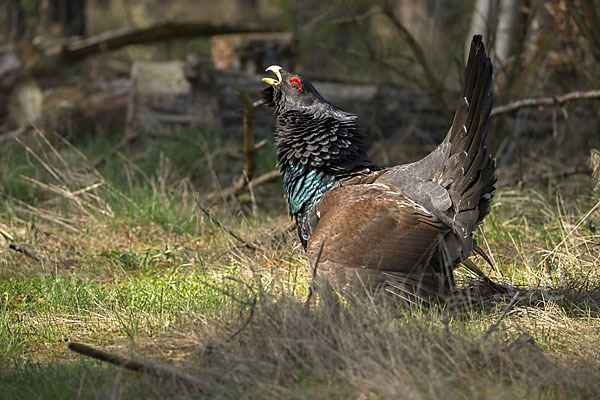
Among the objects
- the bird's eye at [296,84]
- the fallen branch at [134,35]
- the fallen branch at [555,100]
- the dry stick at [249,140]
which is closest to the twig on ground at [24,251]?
the dry stick at [249,140]

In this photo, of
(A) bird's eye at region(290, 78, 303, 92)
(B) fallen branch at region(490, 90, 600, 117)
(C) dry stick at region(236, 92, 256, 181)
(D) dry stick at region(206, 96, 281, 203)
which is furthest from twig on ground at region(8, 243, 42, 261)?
(B) fallen branch at region(490, 90, 600, 117)

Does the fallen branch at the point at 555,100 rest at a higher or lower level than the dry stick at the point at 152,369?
higher

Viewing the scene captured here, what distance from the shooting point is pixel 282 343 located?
2.65 metres

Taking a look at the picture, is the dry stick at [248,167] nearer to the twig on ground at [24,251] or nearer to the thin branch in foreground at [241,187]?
the thin branch in foreground at [241,187]

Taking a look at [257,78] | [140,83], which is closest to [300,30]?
[257,78]

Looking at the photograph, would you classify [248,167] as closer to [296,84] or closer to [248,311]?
[296,84]

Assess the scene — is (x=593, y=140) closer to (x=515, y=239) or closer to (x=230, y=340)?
(x=515, y=239)

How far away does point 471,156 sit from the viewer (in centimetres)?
338

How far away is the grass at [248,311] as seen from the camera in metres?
2.50

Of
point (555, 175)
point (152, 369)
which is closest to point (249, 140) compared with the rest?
point (555, 175)

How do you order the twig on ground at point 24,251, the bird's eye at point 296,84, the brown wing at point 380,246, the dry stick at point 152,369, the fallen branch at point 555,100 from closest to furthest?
the dry stick at point 152,369 < the brown wing at point 380,246 < the bird's eye at point 296,84 < the twig on ground at point 24,251 < the fallen branch at point 555,100

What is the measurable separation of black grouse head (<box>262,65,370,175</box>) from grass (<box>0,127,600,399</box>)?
2.48 feet

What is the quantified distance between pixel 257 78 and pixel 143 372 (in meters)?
5.23

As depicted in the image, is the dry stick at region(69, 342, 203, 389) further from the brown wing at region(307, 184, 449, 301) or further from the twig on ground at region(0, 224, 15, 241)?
the twig on ground at region(0, 224, 15, 241)
